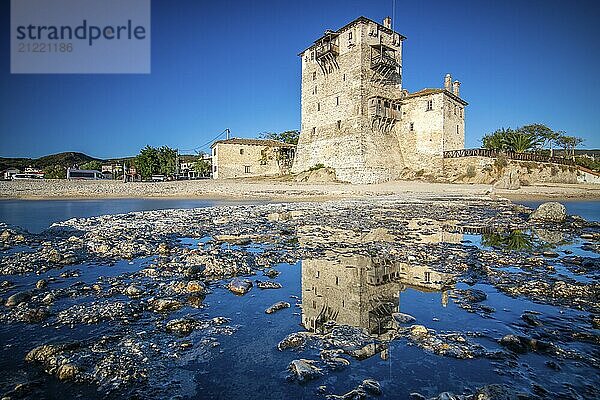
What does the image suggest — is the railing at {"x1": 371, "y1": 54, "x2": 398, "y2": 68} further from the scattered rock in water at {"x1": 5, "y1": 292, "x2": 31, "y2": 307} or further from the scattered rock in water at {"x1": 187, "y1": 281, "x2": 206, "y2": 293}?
the scattered rock in water at {"x1": 5, "y1": 292, "x2": 31, "y2": 307}

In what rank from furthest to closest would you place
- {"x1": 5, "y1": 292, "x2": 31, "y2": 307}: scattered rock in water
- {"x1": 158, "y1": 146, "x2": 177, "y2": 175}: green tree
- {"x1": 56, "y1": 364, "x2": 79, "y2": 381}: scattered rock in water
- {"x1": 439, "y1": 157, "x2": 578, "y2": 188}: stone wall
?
1. {"x1": 158, "y1": 146, "x2": 177, "y2": 175}: green tree
2. {"x1": 439, "y1": 157, "x2": 578, "y2": 188}: stone wall
3. {"x1": 5, "y1": 292, "x2": 31, "y2": 307}: scattered rock in water
4. {"x1": 56, "y1": 364, "x2": 79, "y2": 381}: scattered rock in water

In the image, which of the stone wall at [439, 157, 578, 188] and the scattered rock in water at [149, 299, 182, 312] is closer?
the scattered rock in water at [149, 299, 182, 312]

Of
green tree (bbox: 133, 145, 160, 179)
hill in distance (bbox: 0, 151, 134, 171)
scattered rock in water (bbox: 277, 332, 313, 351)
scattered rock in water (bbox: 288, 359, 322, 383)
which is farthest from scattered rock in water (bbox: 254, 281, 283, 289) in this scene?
hill in distance (bbox: 0, 151, 134, 171)

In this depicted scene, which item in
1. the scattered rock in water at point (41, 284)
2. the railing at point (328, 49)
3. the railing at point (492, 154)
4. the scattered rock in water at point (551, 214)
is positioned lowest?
the scattered rock in water at point (41, 284)

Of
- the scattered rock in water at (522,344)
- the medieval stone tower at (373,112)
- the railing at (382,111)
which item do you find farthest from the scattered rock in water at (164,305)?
the railing at (382,111)

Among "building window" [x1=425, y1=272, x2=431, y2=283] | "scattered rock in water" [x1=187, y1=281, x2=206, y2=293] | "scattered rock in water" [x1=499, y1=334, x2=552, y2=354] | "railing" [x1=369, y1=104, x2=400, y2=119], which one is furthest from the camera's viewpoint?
"railing" [x1=369, y1=104, x2=400, y2=119]

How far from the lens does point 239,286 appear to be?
4406 mm

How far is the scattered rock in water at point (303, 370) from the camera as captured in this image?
2.41m

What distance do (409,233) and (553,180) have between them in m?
40.3

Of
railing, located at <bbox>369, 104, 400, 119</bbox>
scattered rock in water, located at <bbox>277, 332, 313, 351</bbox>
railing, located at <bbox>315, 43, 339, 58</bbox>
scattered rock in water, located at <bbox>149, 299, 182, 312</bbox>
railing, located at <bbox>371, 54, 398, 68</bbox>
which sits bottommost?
scattered rock in water, located at <bbox>277, 332, 313, 351</bbox>

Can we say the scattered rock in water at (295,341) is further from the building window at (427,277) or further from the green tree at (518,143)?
the green tree at (518,143)

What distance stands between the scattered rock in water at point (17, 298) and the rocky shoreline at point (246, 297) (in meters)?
0.01

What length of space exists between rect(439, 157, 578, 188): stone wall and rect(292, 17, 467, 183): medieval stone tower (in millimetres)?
2599

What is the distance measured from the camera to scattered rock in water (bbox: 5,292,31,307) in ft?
12.1
